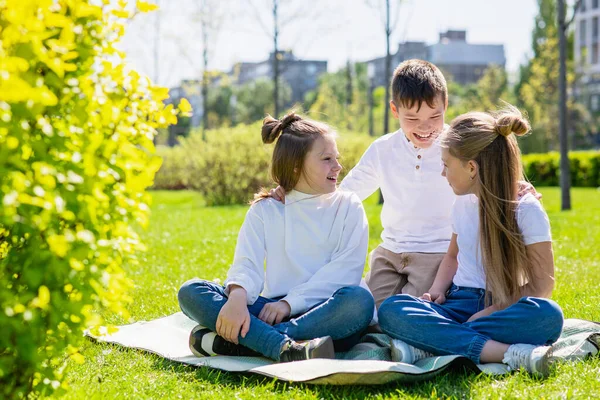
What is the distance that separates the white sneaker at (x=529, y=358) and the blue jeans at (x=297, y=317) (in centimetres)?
68

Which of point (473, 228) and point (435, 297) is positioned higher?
point (473, 228)

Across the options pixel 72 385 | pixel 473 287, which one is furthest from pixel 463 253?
pixel 72 385

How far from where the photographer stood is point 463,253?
3.34 m

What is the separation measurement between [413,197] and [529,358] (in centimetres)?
141

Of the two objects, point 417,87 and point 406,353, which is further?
point 417,87

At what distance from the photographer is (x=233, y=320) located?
9.98ft

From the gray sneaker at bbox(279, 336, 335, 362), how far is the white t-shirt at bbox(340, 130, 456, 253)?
45.8 inches

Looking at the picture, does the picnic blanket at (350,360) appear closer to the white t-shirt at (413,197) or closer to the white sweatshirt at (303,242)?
the white sweatshirt at (303,242)

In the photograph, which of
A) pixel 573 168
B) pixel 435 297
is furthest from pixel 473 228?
pixel 573 168

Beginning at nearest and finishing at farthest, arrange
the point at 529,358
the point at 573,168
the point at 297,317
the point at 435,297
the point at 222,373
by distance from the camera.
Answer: the point at 529,358, the point at 222,373, the point at 297,317, the point at 435,297, the point at 573,168

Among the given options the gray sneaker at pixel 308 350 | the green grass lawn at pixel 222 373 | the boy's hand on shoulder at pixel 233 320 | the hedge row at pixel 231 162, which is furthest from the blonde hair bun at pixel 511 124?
the hedge row at pixel 231 162

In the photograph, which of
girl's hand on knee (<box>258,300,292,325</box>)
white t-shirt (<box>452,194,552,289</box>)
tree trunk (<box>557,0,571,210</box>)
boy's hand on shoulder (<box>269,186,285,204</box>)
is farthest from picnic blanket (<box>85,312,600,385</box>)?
tree trunk (<box>557,0,571,210</box>)

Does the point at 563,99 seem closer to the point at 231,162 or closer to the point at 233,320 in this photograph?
the point at 231,162

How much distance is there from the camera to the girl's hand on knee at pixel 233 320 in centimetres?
304
